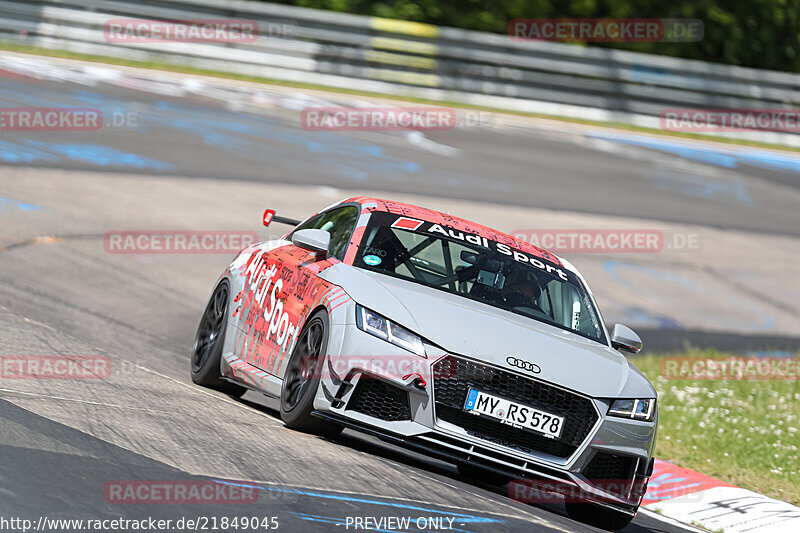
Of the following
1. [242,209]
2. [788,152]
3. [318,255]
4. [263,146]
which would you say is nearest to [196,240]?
[242,209]

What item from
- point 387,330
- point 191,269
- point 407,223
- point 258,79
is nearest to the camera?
point 387,330

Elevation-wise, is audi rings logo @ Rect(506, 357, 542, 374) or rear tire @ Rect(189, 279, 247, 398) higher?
audi rings logo @ Rect(506, 357, 542, 374)

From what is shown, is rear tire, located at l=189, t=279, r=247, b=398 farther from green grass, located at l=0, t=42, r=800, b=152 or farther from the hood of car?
green grass, located at l=0, t=42, r=800, b=152

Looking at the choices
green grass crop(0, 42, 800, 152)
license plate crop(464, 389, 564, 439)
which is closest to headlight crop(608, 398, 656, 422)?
license plate crop(464, 389, 564, 439)

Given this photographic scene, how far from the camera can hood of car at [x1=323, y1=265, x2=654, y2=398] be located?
6.86 metres

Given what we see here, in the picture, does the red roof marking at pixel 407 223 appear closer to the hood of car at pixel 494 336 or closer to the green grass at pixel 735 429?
the hood of car at pixel 494 336

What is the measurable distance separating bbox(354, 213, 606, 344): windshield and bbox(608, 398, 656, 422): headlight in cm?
89

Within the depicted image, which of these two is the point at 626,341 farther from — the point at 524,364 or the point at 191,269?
the point at 191,269

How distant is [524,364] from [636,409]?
2.57 ft

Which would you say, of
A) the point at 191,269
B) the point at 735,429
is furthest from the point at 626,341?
the point at 191,269

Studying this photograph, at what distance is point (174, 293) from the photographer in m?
12.8

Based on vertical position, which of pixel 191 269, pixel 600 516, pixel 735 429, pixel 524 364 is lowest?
pixel 735 429

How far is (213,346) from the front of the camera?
903cm

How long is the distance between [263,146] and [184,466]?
1323cm
